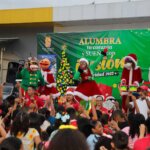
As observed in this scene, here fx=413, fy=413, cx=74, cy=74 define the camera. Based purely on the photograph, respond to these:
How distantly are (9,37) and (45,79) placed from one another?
9.50 meters

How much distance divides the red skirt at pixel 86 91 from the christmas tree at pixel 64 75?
9.54ft

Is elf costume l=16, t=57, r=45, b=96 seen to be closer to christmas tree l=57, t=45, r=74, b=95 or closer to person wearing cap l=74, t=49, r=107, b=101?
person wearing cap l=74, t=49, r=107, b=101

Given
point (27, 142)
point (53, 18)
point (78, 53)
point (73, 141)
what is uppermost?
point (53, 18)

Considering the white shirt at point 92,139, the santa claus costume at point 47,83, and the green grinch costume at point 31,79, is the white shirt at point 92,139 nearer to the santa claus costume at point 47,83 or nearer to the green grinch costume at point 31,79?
the green grinch costume at point 31,79

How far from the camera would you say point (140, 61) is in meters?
12.0

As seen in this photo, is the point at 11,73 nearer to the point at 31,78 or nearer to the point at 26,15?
the point at 26,15

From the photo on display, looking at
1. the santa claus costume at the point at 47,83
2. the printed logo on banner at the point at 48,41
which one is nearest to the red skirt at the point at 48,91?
the santa claus costume at the point at 47,83

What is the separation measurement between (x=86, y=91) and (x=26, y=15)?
9.89 metres

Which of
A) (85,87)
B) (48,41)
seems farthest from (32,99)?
(48,41)

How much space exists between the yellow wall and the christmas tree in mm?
4984

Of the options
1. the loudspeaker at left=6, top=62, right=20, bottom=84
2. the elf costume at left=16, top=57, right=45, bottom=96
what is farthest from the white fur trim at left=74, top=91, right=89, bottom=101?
the loudspeaker at left=6, top=62, right=20, bottom=84

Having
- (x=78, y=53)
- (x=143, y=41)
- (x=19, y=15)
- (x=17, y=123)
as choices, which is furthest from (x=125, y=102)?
(x=19, y=15)

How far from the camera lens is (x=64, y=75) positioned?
12938 millimetres

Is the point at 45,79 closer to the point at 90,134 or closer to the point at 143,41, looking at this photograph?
the point at 143,41
